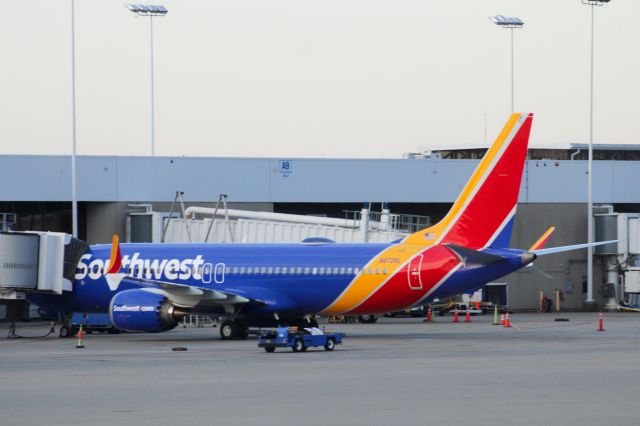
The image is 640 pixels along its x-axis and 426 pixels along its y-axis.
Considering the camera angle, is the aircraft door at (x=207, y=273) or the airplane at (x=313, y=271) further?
the aircraft door at (x=207, y=273)

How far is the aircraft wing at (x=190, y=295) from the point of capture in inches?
1633

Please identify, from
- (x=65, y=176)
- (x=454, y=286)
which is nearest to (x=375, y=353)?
(x=454, y=286)

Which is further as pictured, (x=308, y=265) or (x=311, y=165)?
(x=311, y=165)

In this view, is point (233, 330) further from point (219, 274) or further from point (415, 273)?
point (415, 273)

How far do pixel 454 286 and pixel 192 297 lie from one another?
933 centimetres

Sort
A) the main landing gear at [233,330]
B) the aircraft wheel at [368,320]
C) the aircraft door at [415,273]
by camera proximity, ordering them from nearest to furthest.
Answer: the aircraft door at [415,273] → the main landing gear at [233,330] → the aircraft wheel at [368,320]

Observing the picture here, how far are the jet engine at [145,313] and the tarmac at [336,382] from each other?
0.94m

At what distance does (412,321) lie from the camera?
191 ft

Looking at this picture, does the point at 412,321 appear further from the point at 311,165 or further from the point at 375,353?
the point at 375,353

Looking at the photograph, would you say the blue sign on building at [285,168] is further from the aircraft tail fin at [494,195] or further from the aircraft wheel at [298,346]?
Result: the aircraft wheel at [298,346]

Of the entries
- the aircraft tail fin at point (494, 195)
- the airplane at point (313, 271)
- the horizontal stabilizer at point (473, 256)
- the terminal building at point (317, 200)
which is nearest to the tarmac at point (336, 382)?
the airplane at point (313, 271)

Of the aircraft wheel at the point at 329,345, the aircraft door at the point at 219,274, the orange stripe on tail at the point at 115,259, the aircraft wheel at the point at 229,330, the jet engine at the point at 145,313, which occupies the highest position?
the orange stripe on tail at the point at 115,259

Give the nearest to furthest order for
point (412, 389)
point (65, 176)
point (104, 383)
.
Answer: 1. point (412, 389)
2. point (104, 383)
3. point (65, 176)

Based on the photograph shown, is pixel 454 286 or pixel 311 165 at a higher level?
pixel 311 165
